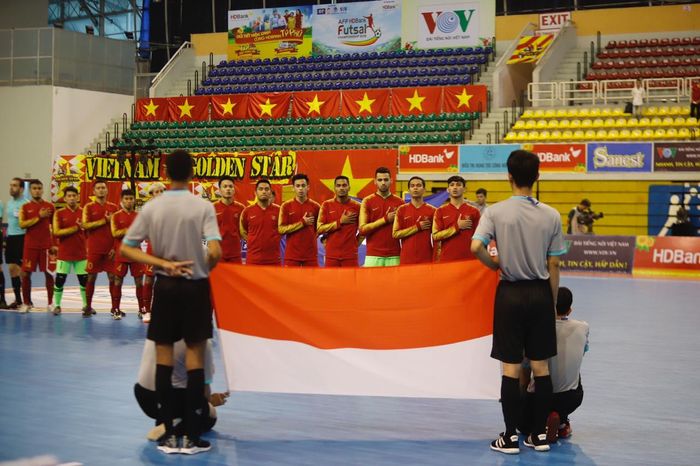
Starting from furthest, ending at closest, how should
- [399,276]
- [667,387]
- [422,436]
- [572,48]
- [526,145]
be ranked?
1. [572,48]
2. [526,145]
3. [667,387]
4. [399,276]
5. [422,436]

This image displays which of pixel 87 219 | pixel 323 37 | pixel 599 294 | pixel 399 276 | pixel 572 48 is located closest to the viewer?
pixel 399 276

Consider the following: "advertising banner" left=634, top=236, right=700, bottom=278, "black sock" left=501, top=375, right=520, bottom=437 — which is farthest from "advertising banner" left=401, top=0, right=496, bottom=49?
"black sock" left=501, top=375, right=520, bottom=437

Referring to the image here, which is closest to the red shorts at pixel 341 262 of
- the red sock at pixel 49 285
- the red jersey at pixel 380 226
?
the red jersey at pixel 380 226

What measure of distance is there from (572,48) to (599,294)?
735 inches

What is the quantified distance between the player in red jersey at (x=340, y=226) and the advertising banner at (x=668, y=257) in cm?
1299

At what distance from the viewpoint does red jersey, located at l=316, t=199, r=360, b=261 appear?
37.8ft

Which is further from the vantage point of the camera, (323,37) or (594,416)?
(323,37)

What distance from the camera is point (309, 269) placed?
23.6 ft

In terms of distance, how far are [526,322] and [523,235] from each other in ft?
1.97

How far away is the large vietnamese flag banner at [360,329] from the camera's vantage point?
22.7ft

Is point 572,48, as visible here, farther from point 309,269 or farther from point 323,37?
point 309,269

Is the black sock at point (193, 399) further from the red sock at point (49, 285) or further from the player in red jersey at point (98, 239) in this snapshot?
the red sock at point (49, 285)

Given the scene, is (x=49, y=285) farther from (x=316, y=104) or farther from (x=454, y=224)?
(x=316, y=104)

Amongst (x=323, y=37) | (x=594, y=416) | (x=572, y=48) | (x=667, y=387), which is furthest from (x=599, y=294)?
(x=323, y=37)
